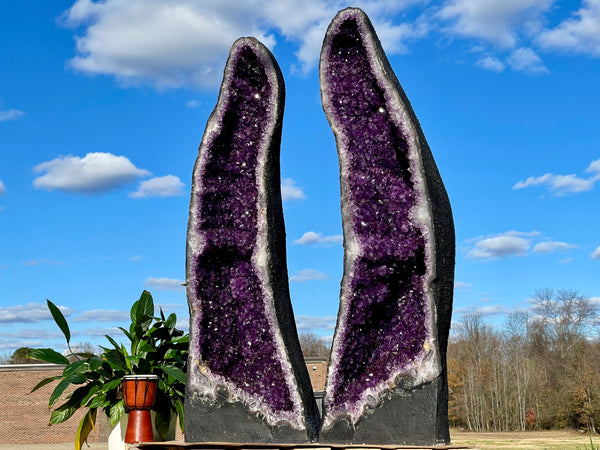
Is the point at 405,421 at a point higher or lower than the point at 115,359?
lower

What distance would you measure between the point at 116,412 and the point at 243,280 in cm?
185

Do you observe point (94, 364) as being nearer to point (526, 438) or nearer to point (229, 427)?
point (229, 427)

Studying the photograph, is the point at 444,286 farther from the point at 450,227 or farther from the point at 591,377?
the point at 591,377

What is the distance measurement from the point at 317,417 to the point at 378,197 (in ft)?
4.32

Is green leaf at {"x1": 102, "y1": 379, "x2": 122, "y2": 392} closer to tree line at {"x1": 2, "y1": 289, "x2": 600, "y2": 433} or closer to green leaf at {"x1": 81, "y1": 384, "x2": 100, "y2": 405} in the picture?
green leaf at {"x1": 81, "y1": 384, "x2": 100, "y2": 405}

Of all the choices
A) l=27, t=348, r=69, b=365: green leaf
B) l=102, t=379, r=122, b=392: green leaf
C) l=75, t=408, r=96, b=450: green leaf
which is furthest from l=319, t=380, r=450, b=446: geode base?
l=27, t=348, r=69, b=365: green leaf

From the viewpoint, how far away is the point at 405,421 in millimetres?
3514

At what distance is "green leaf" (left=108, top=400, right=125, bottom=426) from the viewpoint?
196 inches

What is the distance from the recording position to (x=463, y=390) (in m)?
27.9

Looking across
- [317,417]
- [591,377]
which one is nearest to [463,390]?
[591,377]

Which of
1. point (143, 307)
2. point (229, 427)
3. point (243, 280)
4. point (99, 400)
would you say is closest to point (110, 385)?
point (99, 400)

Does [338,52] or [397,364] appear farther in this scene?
[338,52]

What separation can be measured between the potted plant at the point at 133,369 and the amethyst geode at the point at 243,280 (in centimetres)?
111

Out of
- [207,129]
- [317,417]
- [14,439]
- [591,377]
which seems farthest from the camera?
[591,377]
